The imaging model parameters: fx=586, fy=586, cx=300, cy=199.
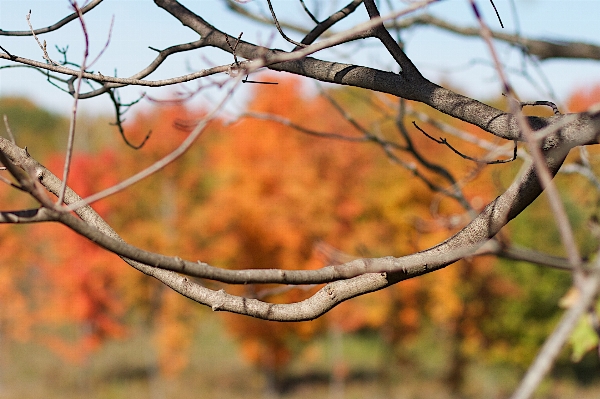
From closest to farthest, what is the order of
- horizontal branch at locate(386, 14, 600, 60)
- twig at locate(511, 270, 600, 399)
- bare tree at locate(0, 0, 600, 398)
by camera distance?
1. twig at locate(511, 270, 600, 399)
2. bare tree at locate(0, 0, 600, 398)
3. horizontal branch at locate(386, 14, 600, 60)

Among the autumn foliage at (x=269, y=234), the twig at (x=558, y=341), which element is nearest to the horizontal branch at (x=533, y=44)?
the twig at (x=558, y=341)

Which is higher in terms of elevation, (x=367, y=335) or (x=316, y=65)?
(x=367, y=335)

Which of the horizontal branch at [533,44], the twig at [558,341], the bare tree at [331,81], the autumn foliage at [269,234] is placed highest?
the autumn foliage at [269,234]

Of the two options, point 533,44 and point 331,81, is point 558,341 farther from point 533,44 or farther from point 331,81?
point 533,44

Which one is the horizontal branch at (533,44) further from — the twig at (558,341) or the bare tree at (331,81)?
the twig at (558,341)

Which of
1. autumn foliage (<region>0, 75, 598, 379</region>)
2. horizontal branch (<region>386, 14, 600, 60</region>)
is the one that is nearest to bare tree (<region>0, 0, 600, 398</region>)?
horizontal branch (<region>386, 14, 600, 60</region>)

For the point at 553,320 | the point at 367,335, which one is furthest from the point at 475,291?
the point at 367,335

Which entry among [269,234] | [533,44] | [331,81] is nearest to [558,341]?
[331,81]

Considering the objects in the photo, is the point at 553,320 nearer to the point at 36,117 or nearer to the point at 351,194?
the point at 351,194

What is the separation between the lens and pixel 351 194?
23.5 m

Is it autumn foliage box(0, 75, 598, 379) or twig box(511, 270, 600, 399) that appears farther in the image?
autumn foliage box(0, 75, 598, 379)

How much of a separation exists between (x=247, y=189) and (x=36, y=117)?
59.6 meters

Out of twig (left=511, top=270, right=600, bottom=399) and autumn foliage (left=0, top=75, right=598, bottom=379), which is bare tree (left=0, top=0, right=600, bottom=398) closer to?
twig (left=511, top=270, right=600, bottom=399)

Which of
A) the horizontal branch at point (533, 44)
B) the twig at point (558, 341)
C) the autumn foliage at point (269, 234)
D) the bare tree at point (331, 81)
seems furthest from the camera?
the autumn foliage at point (269, 234)
